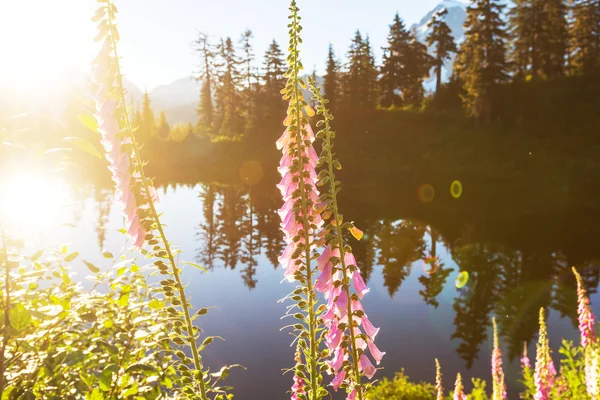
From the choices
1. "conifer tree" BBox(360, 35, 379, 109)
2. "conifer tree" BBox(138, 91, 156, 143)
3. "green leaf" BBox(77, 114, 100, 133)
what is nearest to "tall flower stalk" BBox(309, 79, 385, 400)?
"green leaf" BBox(77, 114, 100, 133)

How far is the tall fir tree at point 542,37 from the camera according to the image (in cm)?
4825

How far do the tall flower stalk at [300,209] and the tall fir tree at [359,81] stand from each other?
5237 centimetres

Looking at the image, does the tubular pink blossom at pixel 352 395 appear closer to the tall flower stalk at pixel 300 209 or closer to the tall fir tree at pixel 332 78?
the tall flower stalk at pixel 300 209

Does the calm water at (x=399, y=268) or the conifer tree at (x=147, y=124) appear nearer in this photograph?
the calm water at (x=399, y=268)

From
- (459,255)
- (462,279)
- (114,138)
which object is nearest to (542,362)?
(114,138)

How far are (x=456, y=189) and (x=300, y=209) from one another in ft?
130

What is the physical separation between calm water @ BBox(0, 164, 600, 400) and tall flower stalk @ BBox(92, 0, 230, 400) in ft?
1.56

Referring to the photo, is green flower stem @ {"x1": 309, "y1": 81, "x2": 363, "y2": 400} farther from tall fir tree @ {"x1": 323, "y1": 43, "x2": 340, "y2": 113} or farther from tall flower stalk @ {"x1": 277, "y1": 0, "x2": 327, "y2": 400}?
tall fir tree @ {"x1": 323, "y1": 43, "x2": 340, "y2": 113}

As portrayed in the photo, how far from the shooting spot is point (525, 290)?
17.8 meters

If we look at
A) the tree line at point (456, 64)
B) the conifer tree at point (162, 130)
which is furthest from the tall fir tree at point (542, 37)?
the conifer tree at point (162, 130)

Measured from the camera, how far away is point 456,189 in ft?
127

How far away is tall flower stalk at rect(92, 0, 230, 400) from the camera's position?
72.3 inches

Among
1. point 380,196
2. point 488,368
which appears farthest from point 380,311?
point 380,196

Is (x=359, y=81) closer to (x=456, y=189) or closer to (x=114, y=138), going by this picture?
(x=456, y=189)
